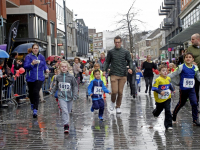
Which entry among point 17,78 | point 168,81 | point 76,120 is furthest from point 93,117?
point 17,78

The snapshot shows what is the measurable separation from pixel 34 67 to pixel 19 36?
2312cm

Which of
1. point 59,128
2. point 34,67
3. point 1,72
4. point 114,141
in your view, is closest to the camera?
point 114,141

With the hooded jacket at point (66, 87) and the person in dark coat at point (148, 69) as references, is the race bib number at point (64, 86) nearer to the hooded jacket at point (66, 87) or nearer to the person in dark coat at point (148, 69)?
the hooded jacket at point (66, 87)

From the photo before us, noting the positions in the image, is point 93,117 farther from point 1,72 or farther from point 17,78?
point 17,78

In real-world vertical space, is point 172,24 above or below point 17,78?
above

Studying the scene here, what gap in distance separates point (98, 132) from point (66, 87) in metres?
1.17

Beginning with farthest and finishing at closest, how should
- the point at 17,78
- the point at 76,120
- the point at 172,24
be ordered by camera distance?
the point at 172,24, the point at 17,78, the point at 76,120

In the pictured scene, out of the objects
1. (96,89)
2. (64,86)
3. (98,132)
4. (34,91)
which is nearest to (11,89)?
(34,91)

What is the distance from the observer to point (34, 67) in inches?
351

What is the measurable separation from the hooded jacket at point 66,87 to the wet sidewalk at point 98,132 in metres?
0.67

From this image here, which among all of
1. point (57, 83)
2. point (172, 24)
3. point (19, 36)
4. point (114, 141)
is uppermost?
point (172, 24)

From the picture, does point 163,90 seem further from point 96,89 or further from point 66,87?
point 66,87

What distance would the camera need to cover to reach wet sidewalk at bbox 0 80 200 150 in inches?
218

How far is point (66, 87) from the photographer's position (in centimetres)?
704
